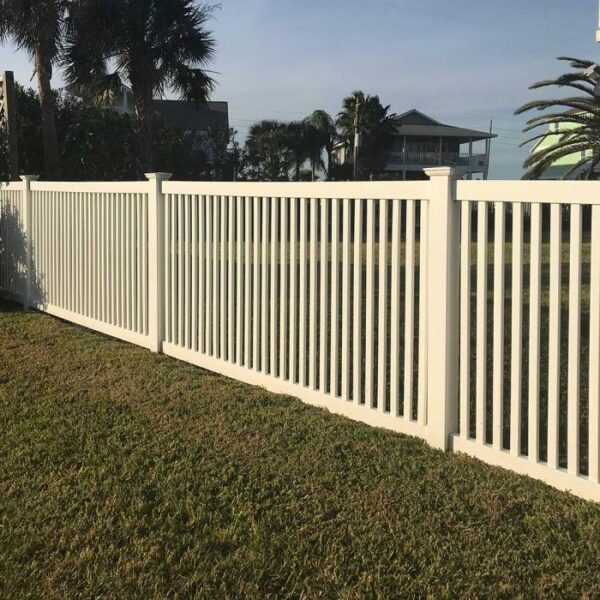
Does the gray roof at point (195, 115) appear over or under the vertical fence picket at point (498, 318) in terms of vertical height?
over

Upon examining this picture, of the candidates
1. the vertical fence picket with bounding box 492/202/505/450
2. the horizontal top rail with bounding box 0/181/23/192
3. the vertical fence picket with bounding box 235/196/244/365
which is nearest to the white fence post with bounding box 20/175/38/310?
the horizontal top rail with bounding box 0/181/23/192

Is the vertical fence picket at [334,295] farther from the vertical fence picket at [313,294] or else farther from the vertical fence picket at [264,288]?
the vertical fence picket at [264,288]

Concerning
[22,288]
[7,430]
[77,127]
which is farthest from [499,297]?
[77,127]

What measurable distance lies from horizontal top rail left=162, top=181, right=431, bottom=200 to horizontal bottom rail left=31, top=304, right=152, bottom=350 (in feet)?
5.50

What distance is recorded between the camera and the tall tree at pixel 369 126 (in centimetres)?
5128

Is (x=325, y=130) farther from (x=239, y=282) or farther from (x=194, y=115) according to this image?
(x=239, y=282)

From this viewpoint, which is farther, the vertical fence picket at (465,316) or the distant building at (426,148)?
the distant building at (426,148)

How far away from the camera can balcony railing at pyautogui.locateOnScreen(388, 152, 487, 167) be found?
2235 inches

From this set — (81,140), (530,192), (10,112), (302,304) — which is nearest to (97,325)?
(302,304)

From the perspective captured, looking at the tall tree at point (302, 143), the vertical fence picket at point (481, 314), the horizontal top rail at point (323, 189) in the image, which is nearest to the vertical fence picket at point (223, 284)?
the horizontal top rail at point (323, 189)

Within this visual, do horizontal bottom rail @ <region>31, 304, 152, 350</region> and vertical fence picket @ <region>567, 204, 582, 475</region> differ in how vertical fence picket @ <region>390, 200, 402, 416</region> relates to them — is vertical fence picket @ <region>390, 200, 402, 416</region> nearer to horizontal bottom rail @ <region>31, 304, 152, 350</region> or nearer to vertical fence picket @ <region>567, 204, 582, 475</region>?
vertical fence picket @ <region>567, 204, 582, 475</region>

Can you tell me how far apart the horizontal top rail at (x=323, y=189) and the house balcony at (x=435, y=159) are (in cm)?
5070

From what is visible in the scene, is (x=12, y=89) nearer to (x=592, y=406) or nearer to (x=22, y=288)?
(x=22, y=288)

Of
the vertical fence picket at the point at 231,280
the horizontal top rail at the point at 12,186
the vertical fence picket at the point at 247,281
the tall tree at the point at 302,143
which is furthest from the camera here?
the tall tree at the point at 302,143
